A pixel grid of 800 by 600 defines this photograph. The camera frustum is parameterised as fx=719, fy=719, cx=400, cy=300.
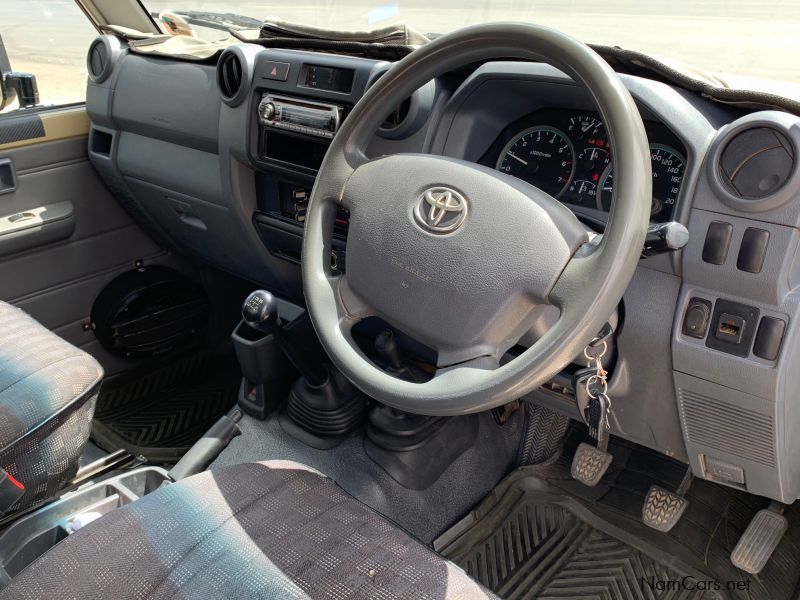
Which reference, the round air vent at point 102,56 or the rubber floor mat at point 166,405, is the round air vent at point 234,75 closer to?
the round air vent at point 102,56

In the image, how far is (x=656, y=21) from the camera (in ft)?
5.80

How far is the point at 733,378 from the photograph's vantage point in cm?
Answer: 121

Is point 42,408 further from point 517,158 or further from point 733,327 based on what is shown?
point 733,327

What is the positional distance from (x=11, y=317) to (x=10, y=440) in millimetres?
439

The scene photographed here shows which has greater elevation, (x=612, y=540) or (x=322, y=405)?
(x=322, y=405)

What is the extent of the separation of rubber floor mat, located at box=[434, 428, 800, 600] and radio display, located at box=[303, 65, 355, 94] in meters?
1.14

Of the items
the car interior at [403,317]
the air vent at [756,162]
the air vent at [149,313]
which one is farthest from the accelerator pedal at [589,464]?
the air vent at [149,313]

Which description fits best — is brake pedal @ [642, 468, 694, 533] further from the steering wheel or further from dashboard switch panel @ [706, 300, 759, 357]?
the steering wheel

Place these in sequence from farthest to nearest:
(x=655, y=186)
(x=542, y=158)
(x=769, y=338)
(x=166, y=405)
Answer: (x=166, y=405) < (x=542, y=158) < (x=655, y=186) < (x=769, y=338)

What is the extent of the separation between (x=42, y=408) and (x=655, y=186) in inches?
48.6

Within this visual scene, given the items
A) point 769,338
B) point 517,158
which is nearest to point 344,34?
point 517,158

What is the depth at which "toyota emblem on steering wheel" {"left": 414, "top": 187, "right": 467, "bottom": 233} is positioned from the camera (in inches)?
41.9

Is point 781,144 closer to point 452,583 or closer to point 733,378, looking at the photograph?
point 733,378

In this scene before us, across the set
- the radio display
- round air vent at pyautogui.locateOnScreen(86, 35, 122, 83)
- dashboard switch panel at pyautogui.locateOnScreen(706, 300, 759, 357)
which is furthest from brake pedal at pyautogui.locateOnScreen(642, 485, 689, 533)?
round air vent at pyautogui.locateOnScreen(86, 35, 122, 83)
